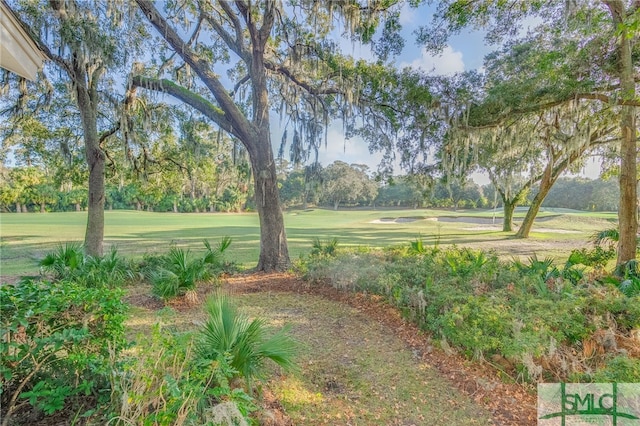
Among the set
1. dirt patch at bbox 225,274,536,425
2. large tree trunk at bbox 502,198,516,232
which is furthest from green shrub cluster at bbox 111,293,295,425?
large tree trunk at bbox 502,198,516,232

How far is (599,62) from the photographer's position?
19.0 ft

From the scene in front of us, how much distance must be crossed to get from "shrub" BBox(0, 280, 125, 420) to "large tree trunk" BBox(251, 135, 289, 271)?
16.9ft

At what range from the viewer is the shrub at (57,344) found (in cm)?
161

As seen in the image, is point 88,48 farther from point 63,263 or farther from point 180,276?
point 180,276

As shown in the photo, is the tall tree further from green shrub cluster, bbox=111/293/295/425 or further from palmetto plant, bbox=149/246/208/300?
green shrub cluster, bbox=111/293/295/425

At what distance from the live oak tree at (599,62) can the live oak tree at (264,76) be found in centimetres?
258

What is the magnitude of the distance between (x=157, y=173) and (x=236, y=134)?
4.34m

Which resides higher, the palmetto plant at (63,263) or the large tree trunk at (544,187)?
the large tree trunk at (544,187)

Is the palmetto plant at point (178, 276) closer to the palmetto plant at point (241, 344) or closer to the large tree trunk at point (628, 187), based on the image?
the palmetto plant at point (241, 344)

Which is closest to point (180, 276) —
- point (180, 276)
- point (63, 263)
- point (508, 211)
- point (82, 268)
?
point (180, 276)

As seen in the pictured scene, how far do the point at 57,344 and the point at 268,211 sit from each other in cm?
551

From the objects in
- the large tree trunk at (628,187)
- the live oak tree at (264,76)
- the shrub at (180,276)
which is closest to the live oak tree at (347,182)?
the live oak tree at (264,76)

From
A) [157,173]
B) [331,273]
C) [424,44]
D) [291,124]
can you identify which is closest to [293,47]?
[291,124]

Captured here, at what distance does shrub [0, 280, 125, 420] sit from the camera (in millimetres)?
1611
